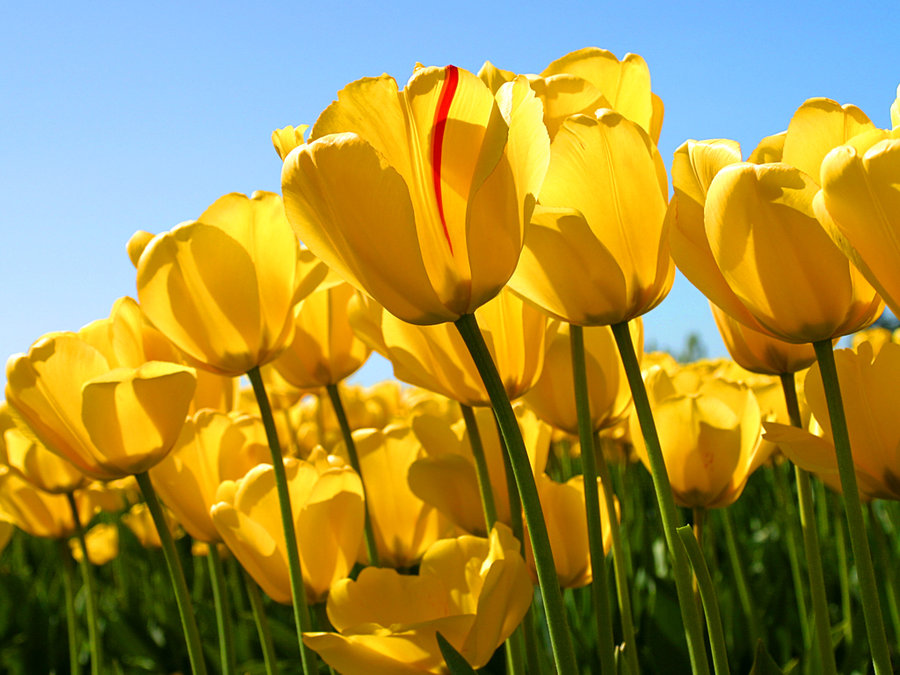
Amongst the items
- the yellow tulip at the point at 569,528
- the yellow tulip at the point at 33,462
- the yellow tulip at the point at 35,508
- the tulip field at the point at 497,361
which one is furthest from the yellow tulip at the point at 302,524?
the yellow tulip at the point at 35,508

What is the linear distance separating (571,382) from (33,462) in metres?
0.90

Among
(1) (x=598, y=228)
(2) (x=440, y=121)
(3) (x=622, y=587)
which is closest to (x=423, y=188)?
(2) (x=440, y=121)

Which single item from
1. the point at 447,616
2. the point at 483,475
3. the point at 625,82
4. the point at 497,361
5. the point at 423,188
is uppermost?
the point at 625,82

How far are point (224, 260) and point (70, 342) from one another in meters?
0.22

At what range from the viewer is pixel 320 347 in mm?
1283

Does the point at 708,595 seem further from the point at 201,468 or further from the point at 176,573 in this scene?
the point at 201,468

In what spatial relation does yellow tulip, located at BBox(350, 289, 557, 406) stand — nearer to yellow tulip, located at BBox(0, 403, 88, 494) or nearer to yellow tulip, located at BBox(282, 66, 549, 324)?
yellow tulip, located at BBox(282, 66, 549, 324)

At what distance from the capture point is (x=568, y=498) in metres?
1.03

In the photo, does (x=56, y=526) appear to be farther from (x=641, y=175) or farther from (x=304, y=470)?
→ (x=641, y=175)

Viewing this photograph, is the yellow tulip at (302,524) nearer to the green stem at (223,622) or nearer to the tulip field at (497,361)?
the tulip field at (497,361)

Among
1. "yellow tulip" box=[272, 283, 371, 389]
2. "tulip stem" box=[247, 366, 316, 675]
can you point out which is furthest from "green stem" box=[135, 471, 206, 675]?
"yellow tulip" box=[272, 283, 371, 389]

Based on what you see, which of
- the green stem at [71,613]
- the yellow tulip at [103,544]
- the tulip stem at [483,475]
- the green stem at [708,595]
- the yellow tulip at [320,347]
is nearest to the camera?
the green stem at [708,595]

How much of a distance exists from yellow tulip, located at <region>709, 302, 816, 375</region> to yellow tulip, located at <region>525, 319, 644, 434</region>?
13cm

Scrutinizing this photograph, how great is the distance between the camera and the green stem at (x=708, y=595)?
0.60 meters
